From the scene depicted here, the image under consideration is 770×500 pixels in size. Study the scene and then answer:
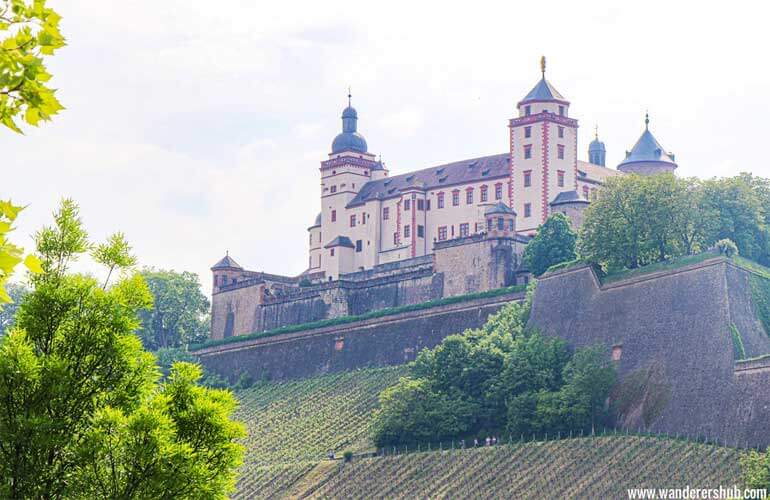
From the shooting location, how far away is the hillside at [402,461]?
50.7 metres

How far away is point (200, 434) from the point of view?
19203 mm

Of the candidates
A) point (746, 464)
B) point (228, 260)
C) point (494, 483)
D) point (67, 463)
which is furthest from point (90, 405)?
point (228, 260)

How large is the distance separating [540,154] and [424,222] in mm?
9027

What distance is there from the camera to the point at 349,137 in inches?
3819

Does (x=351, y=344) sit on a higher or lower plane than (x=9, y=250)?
higher

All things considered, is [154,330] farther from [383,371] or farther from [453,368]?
[453,368]

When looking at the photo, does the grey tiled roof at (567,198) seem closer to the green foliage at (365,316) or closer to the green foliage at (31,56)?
the green foliage at (365,316)

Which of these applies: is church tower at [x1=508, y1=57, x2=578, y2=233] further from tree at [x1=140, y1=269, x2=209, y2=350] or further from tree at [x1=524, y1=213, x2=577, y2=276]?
tree at [x1=140, y1=269, x2=209, y2=350]

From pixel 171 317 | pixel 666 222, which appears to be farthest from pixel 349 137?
pixel 666 222

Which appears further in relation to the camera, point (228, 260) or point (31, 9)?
point (228, 260)

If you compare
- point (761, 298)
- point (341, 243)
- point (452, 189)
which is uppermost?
point (452, 189)

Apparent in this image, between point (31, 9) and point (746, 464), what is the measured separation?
135 feet

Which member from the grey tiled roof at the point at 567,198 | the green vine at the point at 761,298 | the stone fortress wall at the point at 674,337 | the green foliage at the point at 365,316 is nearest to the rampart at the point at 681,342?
the stone fortress wall at the point at 674,337

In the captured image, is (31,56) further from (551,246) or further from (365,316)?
(365,316)
